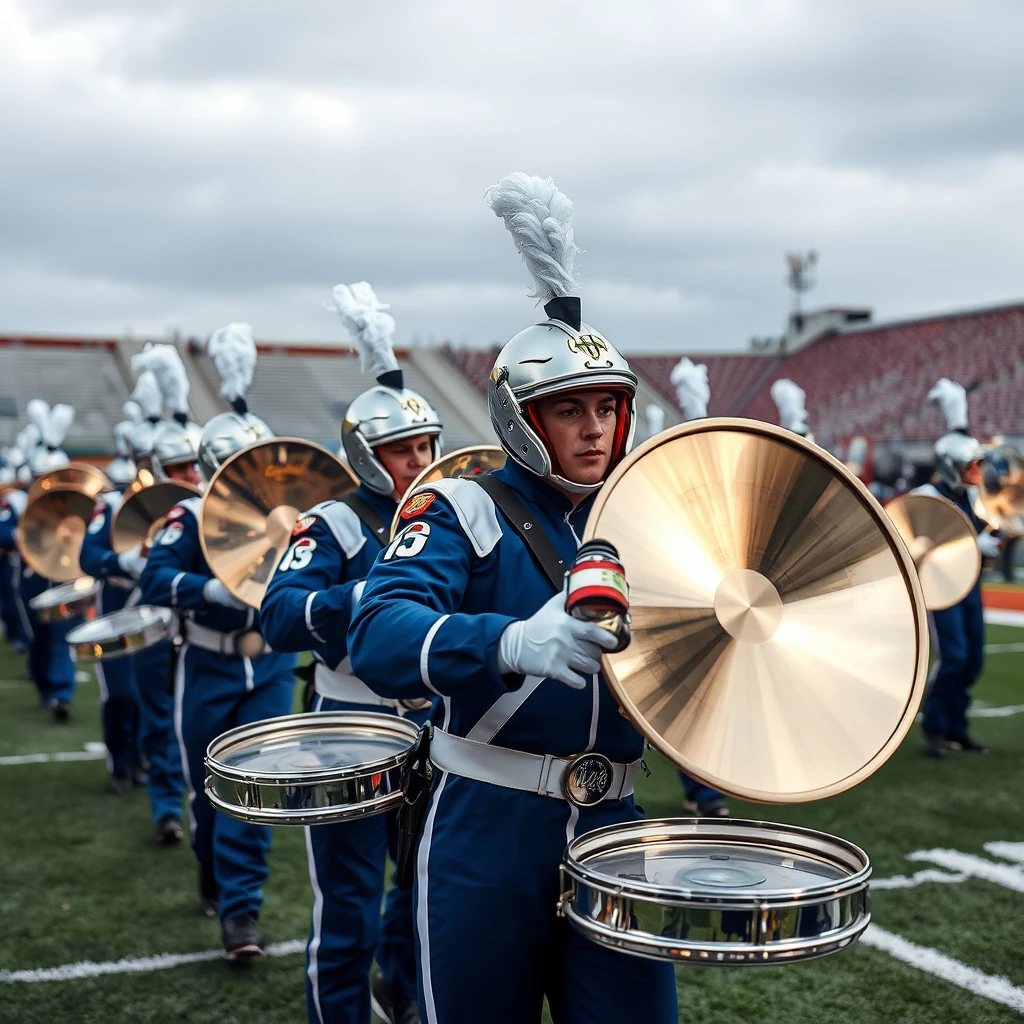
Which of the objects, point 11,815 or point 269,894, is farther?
point 11,815

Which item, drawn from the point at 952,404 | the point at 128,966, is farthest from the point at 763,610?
the point at 952,404

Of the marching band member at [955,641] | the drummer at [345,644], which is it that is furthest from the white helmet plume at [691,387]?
the marching band member at [955,641]

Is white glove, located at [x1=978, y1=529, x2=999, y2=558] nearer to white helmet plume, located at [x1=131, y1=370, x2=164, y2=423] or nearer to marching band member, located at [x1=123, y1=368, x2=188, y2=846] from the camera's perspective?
marching band member, located at [x1=123, y1=368, x2=188, y2=846]

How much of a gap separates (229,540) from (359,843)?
1446 millimetres

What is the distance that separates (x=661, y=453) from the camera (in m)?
2.09

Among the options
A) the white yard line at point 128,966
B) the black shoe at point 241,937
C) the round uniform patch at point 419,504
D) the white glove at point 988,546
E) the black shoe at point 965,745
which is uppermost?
the round uniform patch at point 419,504

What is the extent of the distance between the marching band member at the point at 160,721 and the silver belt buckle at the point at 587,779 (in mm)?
3674

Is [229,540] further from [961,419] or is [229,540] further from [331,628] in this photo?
[961,419]

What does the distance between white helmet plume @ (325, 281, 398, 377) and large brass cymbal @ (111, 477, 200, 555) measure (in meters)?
2.05

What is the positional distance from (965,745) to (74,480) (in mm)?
7750

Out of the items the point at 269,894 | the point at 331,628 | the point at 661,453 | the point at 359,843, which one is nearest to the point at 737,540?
the point at 661,453

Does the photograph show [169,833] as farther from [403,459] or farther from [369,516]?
[403,459]

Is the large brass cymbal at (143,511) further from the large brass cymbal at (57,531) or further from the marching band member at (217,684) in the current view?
the large brass cymbal at (57,531)

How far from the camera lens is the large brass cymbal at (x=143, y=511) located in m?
6.60
